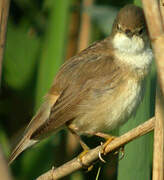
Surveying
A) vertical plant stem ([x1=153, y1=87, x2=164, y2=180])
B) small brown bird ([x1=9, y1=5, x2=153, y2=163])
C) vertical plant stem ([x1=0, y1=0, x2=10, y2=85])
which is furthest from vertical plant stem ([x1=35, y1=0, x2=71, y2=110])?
vertical plant stem ([x1=153, y1=87, x2=164, y2=180])

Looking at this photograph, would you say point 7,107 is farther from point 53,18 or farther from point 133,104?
point 133,104

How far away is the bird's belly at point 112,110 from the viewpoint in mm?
2689

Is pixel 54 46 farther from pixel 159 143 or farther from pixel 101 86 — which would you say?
pixel 159 143

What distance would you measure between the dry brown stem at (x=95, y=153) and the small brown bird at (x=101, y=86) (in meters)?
0.39

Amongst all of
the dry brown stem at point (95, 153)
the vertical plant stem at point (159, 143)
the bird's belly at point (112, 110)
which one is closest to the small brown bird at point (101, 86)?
the bird's belly at point (112, 110)

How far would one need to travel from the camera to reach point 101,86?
284 cm

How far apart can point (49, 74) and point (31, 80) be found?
514 mm

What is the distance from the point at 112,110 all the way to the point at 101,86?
0.63 feet

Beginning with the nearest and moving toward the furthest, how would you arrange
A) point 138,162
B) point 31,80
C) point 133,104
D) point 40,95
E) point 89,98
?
point 138,162 < point 133,104 < point 89,98 < point 40,95 < point 31,80

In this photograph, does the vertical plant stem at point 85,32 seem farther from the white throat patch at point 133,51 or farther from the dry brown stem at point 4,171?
the dry brown stem at point 4,171

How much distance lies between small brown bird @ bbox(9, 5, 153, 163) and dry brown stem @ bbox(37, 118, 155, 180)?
0.39 meters

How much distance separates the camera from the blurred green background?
3.21 meters

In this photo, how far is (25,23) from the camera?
153 inches

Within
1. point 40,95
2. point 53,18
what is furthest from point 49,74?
Result: point 53,18
